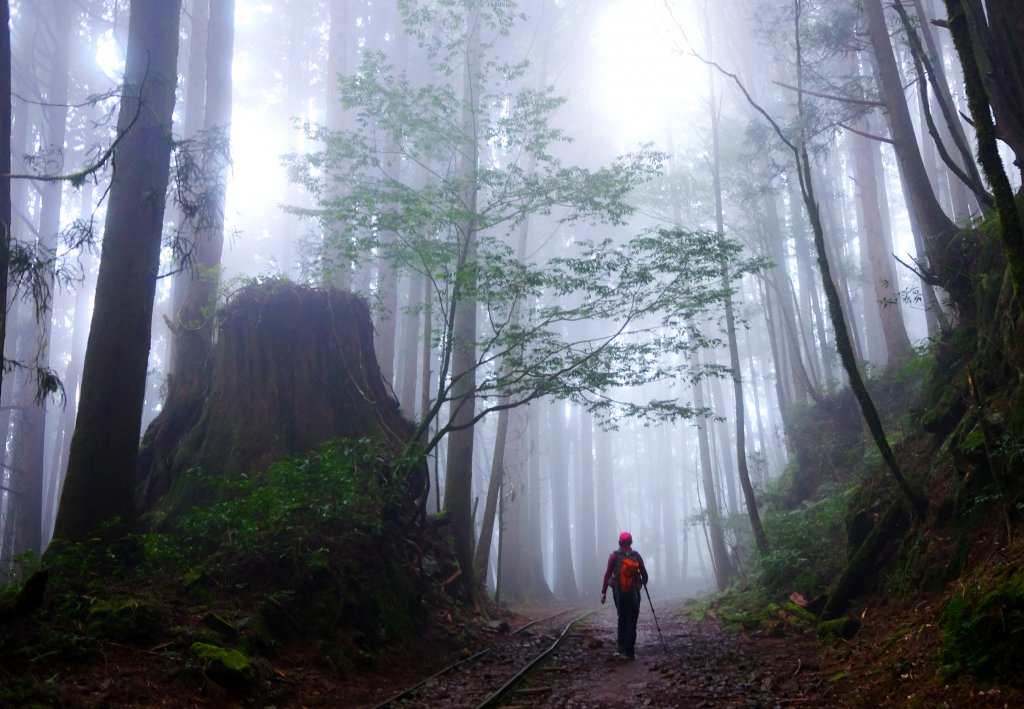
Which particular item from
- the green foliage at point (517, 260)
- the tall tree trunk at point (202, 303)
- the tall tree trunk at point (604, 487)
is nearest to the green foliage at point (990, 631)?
the green foliage at point (517, 260)

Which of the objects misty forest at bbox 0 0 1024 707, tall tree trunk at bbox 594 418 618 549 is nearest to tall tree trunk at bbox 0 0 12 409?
misty forest at bbox 0 0 1024 707

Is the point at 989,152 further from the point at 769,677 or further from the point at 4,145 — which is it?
the point at 4,145

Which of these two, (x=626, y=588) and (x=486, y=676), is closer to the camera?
(x=486, y=676)

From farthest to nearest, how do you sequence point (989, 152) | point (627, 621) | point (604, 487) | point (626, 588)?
point (604, 487) → point (626, 588) → point (627, 621) → point (989, 152)

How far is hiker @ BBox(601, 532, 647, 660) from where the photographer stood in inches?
385

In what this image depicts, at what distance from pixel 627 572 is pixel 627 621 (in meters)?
0.65

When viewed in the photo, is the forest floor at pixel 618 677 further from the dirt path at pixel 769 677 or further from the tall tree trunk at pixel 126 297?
the tall tree trunk at pixel 126 297

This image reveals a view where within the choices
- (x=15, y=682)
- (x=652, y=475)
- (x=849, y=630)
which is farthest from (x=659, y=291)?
(x=652, y=475)

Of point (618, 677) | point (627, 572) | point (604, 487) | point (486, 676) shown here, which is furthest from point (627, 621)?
point (604, 487)

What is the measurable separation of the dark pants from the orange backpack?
0.34ft

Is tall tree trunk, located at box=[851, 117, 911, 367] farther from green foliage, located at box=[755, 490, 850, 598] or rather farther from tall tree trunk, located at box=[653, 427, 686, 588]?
tall tree trunk, located at box=[653, 427, 686, 588]

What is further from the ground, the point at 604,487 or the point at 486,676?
the point at 604,487

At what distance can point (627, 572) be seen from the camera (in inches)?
402

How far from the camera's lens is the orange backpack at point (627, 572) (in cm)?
1010
